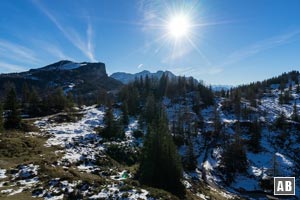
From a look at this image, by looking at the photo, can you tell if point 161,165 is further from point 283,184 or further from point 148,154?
point 283,184

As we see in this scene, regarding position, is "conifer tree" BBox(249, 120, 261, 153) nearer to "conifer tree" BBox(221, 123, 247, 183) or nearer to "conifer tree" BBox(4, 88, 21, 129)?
"conifer tree" BBox(221, 123, 247, 183)

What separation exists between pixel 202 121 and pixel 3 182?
10477 cm

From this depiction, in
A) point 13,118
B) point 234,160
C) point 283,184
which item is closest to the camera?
point 283,184

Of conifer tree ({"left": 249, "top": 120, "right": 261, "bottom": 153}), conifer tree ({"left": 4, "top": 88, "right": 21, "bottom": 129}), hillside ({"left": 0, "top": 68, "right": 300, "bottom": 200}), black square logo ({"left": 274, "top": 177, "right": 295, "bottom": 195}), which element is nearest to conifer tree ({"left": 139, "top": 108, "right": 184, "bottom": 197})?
hillside ({"left": 0, "top": 68, "right": 300, "bottom": 200})

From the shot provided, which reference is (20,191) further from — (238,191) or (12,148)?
(238,191)

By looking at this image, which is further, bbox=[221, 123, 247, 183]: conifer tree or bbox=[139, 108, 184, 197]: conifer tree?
bbox=[221, 123, 247, 183]: conifer tree

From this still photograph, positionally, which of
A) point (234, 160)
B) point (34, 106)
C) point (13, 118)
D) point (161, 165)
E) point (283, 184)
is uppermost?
point (34, 106)

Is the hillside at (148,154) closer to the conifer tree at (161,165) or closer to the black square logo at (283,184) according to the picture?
the conifer tree at (161,165)

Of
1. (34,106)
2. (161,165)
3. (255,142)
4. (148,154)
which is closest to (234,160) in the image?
(255,142)

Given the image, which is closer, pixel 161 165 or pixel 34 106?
pixel 161 165

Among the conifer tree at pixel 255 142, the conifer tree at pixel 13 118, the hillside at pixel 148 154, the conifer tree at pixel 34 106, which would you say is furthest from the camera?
the conifer tree at pixel 34 106

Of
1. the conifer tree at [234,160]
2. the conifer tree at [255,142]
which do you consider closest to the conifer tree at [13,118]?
the conifer tree at [234,160]

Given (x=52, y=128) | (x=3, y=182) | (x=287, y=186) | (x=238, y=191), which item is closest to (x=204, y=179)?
(x=238, y=191)

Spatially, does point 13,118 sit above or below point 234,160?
above
